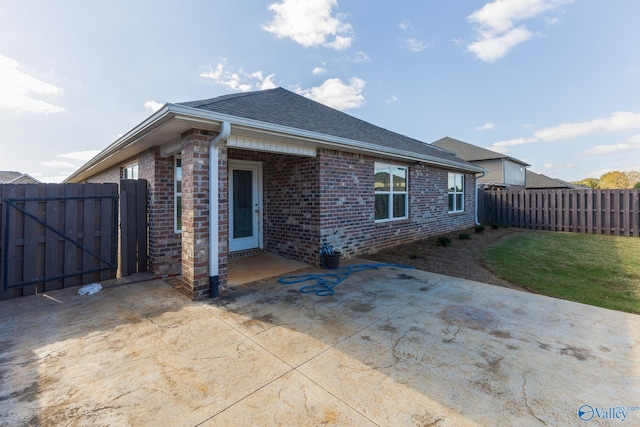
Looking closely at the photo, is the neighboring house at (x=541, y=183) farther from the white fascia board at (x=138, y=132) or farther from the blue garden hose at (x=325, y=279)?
the white fascia board at (x=138, y=132)

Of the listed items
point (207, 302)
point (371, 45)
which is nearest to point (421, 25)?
point (371, 45)

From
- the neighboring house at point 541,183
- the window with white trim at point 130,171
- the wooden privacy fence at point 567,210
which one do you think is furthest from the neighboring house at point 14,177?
the neighboring house at point 541,183

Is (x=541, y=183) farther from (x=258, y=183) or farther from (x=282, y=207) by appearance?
(x=258, y=183)

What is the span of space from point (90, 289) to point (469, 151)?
27.7 m

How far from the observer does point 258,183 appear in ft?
23.6

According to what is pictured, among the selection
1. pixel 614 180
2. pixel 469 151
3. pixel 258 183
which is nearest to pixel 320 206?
pixel 258 183

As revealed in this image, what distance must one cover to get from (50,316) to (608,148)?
1728 inches

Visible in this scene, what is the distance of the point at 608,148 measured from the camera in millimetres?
29422

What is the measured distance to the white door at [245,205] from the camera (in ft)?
22.1

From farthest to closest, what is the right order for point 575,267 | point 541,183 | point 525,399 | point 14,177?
point 14,177 < point 541,183 < point 575,267 < point 525,399

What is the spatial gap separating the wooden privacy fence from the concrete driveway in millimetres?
10471

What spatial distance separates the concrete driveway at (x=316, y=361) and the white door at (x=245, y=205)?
110 inches

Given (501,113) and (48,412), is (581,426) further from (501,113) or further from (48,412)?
(501,113)

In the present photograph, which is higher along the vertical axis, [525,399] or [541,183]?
[541,183]
